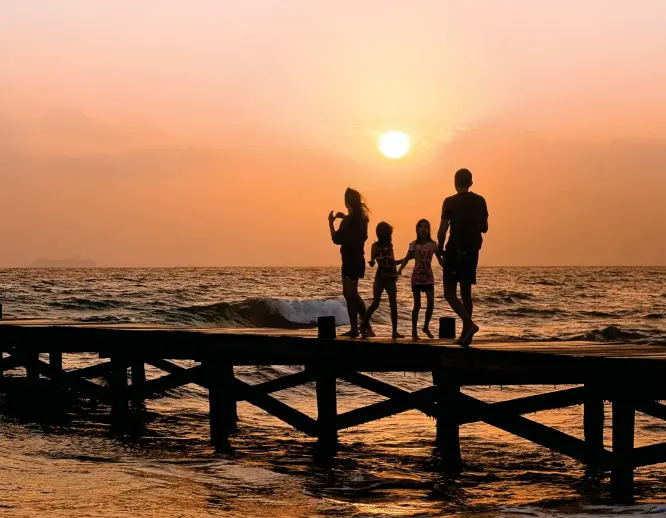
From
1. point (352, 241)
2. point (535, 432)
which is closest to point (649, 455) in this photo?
point (535, 432)

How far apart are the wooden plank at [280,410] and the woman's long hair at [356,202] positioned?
287 centimetres

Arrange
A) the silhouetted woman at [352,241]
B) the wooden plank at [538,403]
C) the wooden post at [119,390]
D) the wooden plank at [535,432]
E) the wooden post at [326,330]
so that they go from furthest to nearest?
the wooden post at [119,390] → the silhouetted woman at [352,241] → the wooden post at [326,330] → the wooden plank at [538,403] → the wooden plank at [535,432]

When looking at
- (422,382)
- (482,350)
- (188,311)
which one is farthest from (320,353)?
(188,311)

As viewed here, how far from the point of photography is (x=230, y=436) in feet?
50.1

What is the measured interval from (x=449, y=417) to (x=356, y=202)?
3203 mm

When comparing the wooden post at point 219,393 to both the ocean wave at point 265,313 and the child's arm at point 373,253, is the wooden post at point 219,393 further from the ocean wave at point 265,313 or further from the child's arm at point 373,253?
the ocean wave at point 265,313

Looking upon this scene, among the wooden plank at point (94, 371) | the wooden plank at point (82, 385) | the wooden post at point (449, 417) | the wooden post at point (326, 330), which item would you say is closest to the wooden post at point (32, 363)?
the wooden plank at point (82, 385)

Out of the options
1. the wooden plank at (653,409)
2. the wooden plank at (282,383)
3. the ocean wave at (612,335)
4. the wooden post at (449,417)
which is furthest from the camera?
the ocean wave at (612,335)

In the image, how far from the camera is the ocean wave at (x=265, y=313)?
1880 inches

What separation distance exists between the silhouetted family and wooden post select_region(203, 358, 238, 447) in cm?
202

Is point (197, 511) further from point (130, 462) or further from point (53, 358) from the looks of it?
point (53, 358)

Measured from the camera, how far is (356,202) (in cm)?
1312

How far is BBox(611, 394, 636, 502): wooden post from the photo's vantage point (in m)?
9.88

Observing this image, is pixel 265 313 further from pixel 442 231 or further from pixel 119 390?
pixel 442 231
